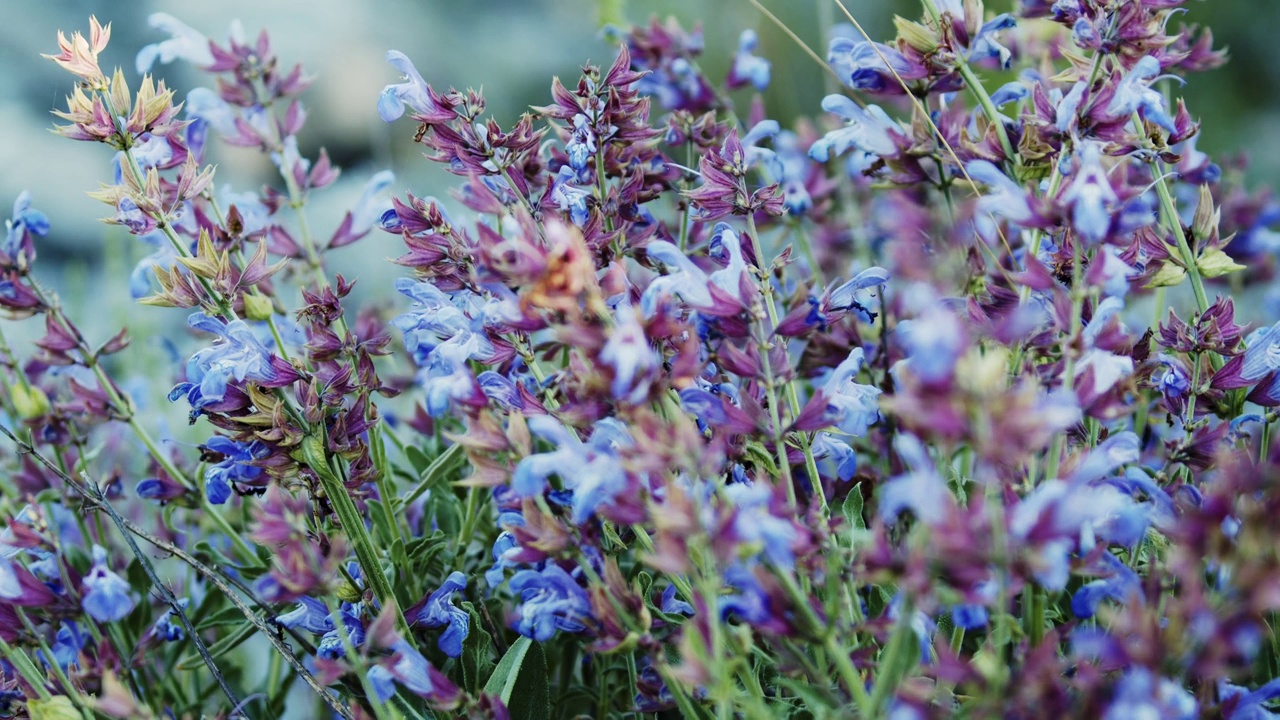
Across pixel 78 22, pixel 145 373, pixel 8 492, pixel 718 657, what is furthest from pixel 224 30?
pixel 718 657

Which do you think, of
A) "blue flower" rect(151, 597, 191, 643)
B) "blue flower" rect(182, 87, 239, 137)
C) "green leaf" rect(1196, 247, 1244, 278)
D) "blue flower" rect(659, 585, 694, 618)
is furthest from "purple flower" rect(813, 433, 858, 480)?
"blue flower" rect(182, 87, 239, 137)

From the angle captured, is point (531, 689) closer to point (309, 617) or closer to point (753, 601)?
point (309, 617)

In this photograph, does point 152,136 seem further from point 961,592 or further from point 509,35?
point 509,35

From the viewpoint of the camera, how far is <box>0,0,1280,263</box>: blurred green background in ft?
8.57

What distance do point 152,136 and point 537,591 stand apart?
1.91ft

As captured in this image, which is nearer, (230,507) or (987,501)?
(987,501)

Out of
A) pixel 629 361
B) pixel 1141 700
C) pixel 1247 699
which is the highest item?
pixel 629 361

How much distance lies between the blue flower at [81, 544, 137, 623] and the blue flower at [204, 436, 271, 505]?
0.12 metres

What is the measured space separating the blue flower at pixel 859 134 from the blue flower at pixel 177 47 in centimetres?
70

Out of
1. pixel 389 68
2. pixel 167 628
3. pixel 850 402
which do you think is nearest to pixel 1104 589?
pixel 850 402

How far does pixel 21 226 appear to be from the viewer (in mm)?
1048

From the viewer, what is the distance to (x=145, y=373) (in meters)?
1.67

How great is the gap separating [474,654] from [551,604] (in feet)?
0.56

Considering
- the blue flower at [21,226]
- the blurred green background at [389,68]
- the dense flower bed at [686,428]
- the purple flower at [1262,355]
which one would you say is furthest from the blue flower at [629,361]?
the blurred green background at [389,68]
